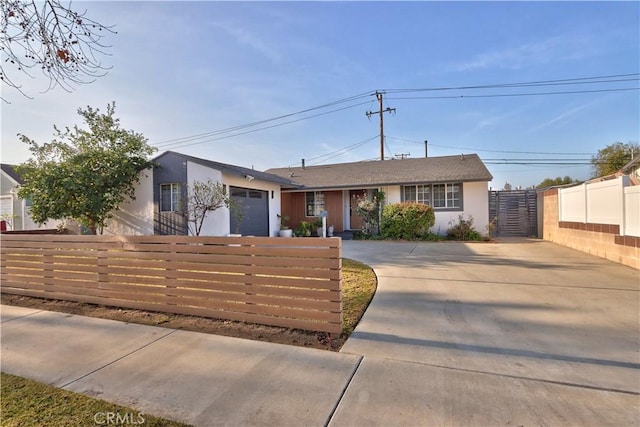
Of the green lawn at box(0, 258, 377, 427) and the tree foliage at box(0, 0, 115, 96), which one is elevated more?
the tree foliage at box(0, 0, 115, 96)

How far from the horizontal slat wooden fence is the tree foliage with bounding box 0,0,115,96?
223 cm

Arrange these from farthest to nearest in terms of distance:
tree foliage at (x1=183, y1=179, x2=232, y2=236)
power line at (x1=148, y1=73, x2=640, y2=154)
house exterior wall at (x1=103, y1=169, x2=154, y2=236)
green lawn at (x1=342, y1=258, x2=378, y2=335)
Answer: power line at (x1=148, y1=73, x2=640, y2=154)
house exterior wall at (x1=103, y1=169, x2=154, y2=236)
tree foliage at (x1=183, y1=179, x2=232, y2=236)
green lawn at (x1=342, y1=258, x2=378, y2=335)

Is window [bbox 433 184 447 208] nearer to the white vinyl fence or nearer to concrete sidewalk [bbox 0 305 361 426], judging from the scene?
the white vinyl fence

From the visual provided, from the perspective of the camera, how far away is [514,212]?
14.2 metres

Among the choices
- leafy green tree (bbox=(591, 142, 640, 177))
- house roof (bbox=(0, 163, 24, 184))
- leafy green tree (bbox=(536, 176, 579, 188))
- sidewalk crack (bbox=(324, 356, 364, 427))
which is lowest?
sidewalk crack (bbox=(324, 356, 364, 427))

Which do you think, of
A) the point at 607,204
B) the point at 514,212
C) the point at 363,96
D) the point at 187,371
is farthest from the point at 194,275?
the point at 363,96

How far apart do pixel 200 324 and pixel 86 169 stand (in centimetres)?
899

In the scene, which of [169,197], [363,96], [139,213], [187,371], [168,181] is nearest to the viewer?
[187,371]

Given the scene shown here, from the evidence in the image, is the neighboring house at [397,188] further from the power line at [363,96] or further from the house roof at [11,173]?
the house roof at [11,173]

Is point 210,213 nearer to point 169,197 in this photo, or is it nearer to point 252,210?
point 169,197

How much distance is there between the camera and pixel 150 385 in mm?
2506

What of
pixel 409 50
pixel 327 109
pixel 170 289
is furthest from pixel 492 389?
pixel 327 109

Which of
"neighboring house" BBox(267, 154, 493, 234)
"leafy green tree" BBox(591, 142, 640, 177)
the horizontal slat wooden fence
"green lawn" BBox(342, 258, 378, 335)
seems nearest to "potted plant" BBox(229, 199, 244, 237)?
"neighboring house" BBox(267, 154, 493, 234)

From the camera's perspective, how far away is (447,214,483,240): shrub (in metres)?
12.6
